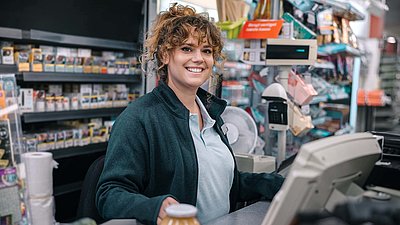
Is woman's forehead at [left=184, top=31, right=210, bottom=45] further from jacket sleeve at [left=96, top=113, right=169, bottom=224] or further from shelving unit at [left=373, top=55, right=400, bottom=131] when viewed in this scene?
shelving unit at [left=373, top=55, right=400, bottom=131]

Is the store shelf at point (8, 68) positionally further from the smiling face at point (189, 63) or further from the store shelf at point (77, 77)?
the smiling face at point (189, 63)

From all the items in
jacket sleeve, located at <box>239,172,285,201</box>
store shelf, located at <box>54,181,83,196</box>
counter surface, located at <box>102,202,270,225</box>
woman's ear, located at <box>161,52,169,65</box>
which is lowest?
store shelf, located at <box>54,181,83,196</box>

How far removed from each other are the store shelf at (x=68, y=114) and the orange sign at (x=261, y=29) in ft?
5.11

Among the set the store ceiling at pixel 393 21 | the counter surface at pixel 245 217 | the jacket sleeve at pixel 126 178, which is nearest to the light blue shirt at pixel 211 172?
the counter surface at pixel 245 217

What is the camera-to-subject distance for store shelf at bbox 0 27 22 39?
10.4ft

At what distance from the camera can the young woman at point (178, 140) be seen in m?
1.81

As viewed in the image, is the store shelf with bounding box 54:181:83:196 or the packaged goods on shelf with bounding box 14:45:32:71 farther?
the store shelf with bounding box 54:181:83:196

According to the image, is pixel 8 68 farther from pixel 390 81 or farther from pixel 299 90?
pixel 390 81

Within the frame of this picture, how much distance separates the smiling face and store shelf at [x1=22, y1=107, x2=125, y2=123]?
181cm

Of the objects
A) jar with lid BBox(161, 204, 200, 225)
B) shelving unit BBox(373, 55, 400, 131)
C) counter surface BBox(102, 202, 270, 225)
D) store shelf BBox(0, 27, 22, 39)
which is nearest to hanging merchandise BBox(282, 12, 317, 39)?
counter surface BBox(102, 202, 270, 225)

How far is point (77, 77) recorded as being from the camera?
3.78m

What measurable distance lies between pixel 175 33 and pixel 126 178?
691 millimetres

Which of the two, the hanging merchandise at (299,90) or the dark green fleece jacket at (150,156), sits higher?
the hanging merchandise at (299,90)

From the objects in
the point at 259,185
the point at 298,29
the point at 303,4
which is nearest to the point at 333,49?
the point at 303,4
